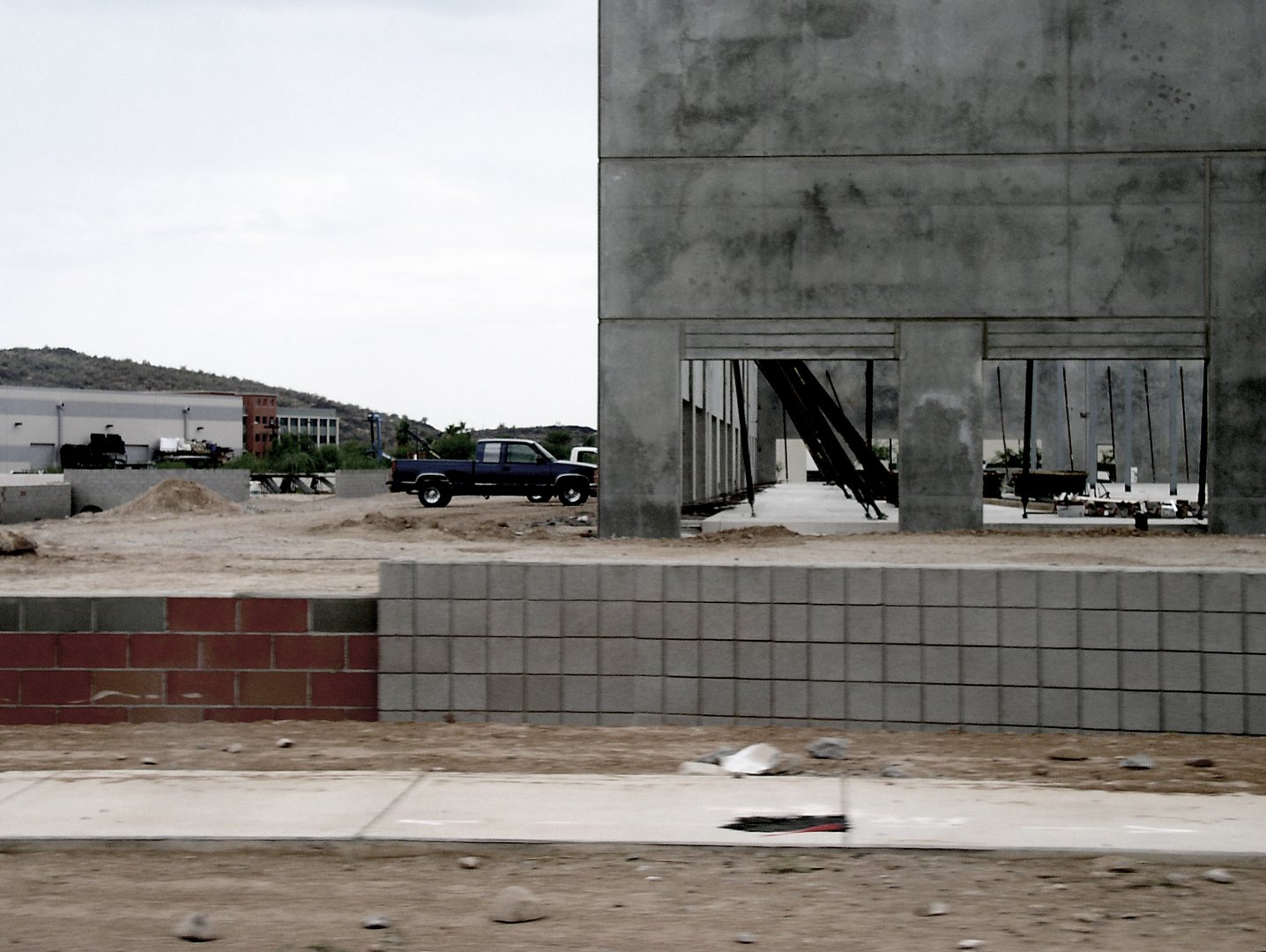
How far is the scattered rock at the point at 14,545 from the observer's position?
22.4m

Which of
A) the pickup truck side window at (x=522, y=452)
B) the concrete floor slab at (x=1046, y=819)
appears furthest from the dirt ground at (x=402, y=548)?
the pickup truck side window at (x=522, y=452)

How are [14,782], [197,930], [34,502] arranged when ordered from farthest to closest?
1. [34,502]
2. [14,782]
3. [197,930]

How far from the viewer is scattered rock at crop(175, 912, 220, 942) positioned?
4715 mm

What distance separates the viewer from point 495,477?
3997 cm

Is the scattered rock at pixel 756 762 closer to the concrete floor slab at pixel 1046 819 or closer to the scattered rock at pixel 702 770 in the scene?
the scattered rock at pixel 702 770

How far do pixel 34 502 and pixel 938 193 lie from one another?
26.3m

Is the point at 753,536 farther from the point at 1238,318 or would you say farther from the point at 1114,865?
the point at 1114,865

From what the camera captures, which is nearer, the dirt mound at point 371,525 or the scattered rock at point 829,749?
the scattered rock at point 829,749

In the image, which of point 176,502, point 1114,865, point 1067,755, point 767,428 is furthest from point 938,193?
point 767,428

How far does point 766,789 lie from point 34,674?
489 centimetres

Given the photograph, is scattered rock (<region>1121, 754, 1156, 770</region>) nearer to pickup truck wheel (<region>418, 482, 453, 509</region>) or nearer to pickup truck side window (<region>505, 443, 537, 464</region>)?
pickup truck wheel (<region>418, 482, 453, 509</region>)

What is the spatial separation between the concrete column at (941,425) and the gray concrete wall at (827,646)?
14350 mm

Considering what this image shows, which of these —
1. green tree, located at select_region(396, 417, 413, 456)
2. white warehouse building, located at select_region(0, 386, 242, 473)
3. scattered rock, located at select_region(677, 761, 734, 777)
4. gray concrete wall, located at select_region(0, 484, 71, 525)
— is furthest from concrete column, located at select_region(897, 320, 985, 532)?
white warehouse building, located at select_region(0, 386, 242, 473)

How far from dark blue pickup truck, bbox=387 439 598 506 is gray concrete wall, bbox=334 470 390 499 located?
11.0m
